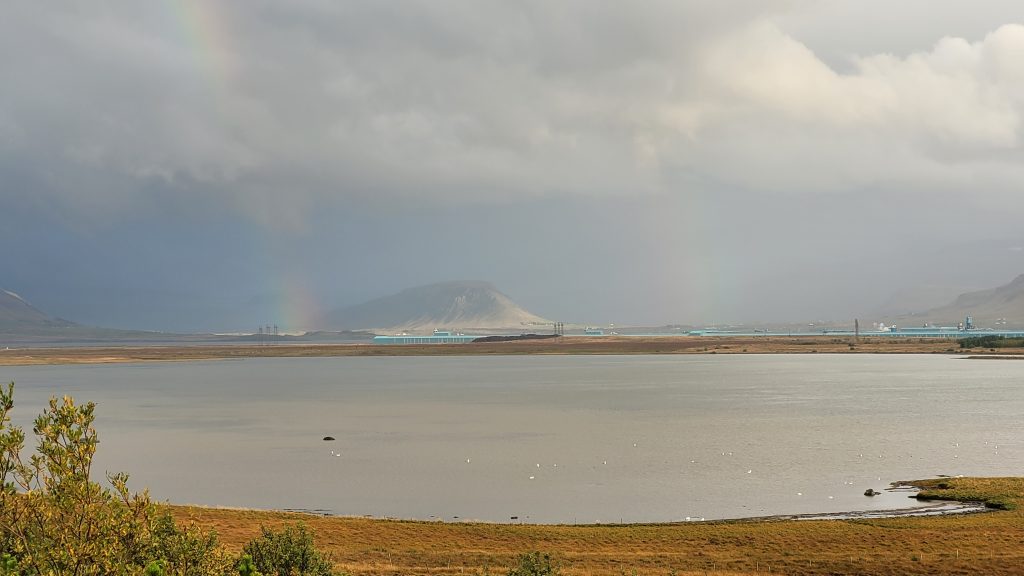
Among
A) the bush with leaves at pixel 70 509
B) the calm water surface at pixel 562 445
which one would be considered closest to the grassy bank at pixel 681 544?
the calm water surface at pixel 562 445

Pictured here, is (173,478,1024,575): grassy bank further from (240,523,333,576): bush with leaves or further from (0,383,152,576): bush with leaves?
(0,383,152,576): bush with leaves

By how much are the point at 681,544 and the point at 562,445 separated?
3887cm

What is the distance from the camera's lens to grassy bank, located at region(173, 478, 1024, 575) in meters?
31.9

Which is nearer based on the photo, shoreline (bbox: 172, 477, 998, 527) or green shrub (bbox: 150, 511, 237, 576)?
green shrub (bbox: 150, 511, 237, 576)

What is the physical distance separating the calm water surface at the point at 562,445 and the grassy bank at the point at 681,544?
5462 mm

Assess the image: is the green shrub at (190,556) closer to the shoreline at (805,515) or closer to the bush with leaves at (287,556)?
the bush with leaves at (287,556)

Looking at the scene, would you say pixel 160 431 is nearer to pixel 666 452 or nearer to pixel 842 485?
pixel 666 452

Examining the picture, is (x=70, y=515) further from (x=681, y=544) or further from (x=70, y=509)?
(x=681, y=544)

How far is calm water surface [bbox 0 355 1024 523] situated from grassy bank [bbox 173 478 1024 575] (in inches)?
215

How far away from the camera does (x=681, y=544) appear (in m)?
37.1

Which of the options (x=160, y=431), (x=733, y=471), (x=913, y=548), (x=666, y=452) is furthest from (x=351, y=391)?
(x=913, y=548)

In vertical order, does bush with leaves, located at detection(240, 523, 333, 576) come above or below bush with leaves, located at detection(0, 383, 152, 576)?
below

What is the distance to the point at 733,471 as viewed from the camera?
59.9 metres

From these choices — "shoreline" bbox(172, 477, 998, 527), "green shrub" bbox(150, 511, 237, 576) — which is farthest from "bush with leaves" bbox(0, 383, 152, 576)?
"shoreline" bbox(172, 477, 998, 527)
